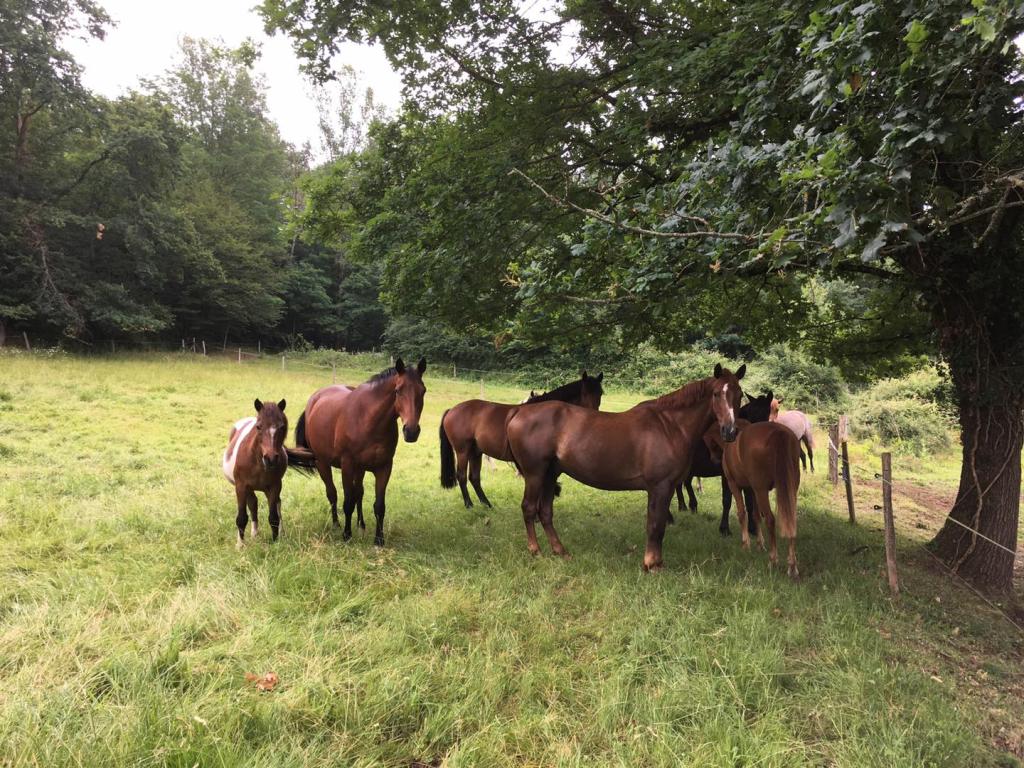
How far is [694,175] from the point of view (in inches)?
142

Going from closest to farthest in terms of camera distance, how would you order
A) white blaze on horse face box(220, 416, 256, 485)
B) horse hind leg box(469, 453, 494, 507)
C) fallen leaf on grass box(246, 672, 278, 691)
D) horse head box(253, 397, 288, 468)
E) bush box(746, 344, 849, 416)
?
fallen leaf on grass box(246, 672, 278, 691)
horse head box(253, 397, 288, 468)
white blaze on horse face box(220, 416, 256, 485)
horse hind leg box(469, 453, 494, 507)
bush box(746, 344, 849, 416)

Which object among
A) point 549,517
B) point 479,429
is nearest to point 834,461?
point 479,429

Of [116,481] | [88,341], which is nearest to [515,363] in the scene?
[88,341]

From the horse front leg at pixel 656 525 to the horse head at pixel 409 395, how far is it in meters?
2.46

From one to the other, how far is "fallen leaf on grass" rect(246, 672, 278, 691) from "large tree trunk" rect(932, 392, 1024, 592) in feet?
20.1

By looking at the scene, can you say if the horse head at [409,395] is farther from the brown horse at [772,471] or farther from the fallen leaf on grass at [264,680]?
the brown horse at [772,471]

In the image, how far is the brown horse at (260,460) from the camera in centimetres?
442

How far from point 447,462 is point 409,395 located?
3170 mm

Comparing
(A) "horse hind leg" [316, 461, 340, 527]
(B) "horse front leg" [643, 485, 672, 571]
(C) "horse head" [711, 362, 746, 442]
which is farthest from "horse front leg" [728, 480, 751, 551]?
(A) "horse hind leg" [316, 461, 340, 527]

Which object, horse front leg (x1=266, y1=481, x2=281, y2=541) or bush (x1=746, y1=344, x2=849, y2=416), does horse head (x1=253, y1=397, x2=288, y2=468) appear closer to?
horse front leg (x1=266, y1=481, x2=281, y2=541)

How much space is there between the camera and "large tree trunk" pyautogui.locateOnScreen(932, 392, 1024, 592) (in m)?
4.93

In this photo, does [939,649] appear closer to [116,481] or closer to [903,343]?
[903,343]

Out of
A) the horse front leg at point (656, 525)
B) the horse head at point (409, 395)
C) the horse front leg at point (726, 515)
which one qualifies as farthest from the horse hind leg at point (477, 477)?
the horse front leg at point (726, 515)

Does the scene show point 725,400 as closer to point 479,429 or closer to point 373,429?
point 373,429
